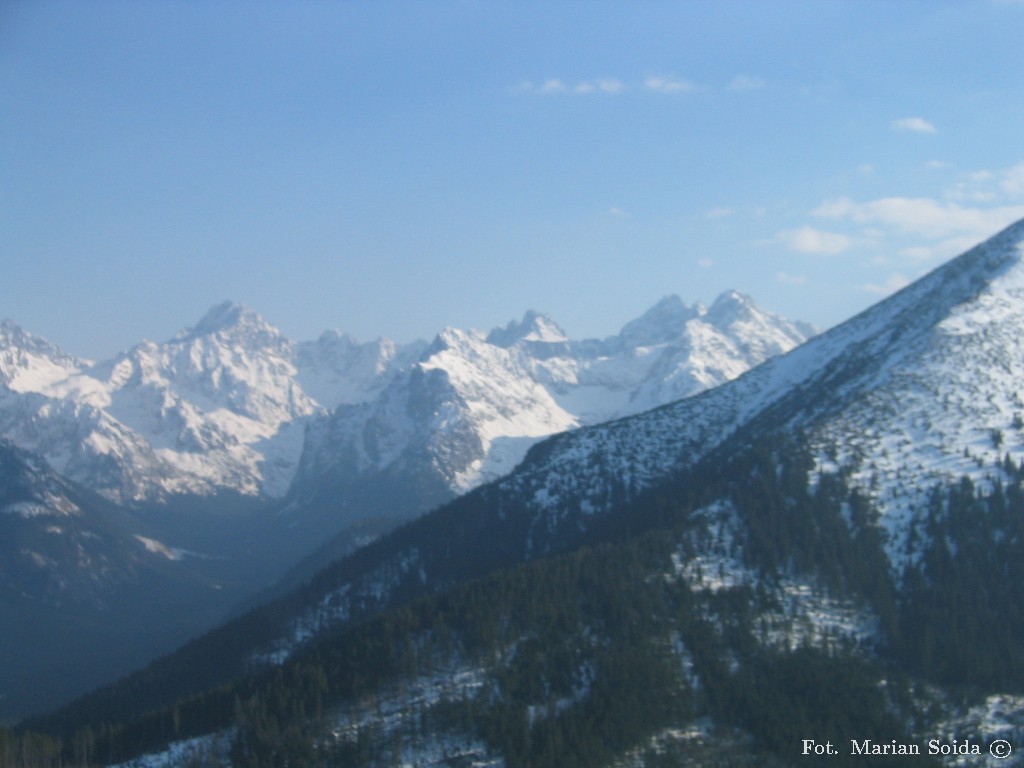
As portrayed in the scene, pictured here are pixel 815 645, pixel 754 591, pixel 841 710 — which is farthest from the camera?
pixel 754 591

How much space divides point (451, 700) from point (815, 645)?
185 ft

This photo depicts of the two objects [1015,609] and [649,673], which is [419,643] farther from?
[1015,609]

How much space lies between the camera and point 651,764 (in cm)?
15400

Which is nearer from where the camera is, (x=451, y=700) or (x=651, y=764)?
(x=651, y=764)

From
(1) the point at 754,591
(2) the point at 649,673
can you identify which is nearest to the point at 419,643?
(2) the point at 649,673
